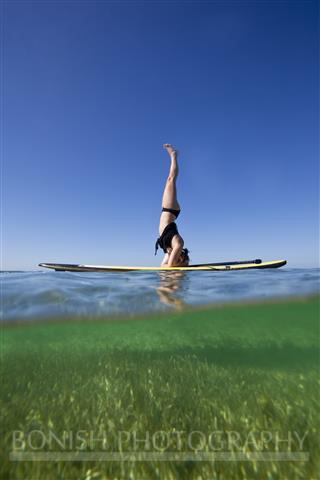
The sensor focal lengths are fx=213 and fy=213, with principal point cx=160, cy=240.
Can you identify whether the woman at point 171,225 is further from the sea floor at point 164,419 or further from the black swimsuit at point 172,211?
Answer: the sea floor at point 164,419

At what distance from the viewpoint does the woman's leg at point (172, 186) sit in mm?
8734

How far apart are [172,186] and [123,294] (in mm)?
4726

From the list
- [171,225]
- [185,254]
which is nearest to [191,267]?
[185,254]

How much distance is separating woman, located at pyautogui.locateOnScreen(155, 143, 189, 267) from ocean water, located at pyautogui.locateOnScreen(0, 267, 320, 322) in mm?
1262

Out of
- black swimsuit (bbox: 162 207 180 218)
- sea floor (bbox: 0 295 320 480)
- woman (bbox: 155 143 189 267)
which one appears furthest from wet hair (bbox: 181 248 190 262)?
sea floor (bbox: 0 295 320 480)

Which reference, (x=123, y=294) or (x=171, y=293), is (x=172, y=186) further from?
(x=123, y=294)

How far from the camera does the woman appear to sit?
27.6 ft

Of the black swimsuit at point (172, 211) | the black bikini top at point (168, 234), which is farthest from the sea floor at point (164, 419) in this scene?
the black swimsuit at point (172, 211)

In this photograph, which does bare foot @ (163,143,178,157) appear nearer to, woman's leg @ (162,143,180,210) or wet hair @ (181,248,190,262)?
woman's leg @ (162,143,180,210)

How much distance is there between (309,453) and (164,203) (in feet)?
25.1

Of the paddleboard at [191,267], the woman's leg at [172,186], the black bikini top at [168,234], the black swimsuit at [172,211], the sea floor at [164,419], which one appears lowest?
the sea floor at [164,419]

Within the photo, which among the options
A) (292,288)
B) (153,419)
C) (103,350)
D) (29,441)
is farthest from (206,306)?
(103,350)

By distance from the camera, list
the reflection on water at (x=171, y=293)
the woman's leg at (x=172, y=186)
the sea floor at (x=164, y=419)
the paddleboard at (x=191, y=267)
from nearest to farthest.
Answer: the sea floor at (x=164, y=419) < the reflection on water at (x=171, y=293) < the paddleboard at (x=191, y=267) < the woman's leg at (x=172, y=186)

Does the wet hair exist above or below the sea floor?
above
